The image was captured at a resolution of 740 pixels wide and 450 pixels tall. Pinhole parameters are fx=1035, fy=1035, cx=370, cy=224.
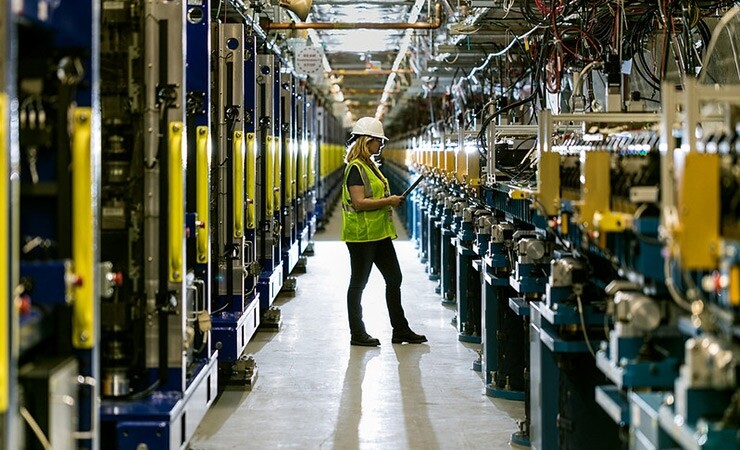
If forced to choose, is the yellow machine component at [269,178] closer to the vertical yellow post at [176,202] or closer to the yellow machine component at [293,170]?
the yellow machine component at [293,170]

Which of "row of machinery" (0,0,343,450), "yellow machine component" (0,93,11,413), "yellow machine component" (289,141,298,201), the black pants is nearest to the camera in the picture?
"yellow machine component" (0,93,11,413)

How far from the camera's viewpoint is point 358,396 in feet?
20.6

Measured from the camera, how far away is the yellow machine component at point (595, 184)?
3.44m

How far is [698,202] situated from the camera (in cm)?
260

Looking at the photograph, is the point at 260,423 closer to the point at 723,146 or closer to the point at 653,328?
the point at 653,328

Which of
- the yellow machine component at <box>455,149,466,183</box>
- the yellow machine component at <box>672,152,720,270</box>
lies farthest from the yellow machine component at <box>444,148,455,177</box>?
the yellow machine component at <box>672,152,720,270</box>

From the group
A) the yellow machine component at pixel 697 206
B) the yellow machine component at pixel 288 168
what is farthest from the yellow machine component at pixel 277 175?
the yellow machine component at pixel 697 206

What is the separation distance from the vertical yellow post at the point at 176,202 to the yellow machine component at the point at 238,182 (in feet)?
6.53

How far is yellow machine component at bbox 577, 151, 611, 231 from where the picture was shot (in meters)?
3.44

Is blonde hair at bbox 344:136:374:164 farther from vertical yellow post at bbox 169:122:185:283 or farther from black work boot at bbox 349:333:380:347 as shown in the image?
vertical yellow post at bbox 169:122:185:283

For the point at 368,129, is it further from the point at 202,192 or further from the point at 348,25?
the point at 348,25

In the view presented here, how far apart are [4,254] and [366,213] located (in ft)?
17.4

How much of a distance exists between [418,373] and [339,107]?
22.4m

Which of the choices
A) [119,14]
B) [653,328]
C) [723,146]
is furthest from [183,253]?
[723,146]
